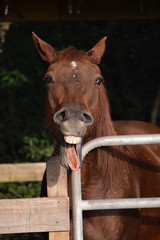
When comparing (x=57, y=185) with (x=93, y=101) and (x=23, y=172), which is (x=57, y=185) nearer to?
(x=93, y=101)

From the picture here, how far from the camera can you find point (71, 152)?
3432 millimetres

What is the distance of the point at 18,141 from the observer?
10328 mm

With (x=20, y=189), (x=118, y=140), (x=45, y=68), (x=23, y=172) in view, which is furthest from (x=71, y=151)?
(x=45, y=68)

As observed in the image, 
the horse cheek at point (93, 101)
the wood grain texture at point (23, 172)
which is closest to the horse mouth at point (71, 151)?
the horse cheek at point (93, 101)

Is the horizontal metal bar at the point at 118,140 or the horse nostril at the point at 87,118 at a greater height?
the horse nostril at the point at 87,118

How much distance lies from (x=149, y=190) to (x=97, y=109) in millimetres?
944

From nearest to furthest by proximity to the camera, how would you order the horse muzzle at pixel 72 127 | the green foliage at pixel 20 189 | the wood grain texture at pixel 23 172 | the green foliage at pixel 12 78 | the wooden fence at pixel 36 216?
the wooden fence at pixel 36 216, the horse muzzle at pixel 72 127, the wood grain texture at pixel 23 172, the green foliage at pixel 20 189, the green foliage at pixel 12 78

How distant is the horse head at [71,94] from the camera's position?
134 inches

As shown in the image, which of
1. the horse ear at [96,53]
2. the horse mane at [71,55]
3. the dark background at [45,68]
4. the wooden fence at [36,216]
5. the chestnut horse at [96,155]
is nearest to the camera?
the wooden fence at [36,216]

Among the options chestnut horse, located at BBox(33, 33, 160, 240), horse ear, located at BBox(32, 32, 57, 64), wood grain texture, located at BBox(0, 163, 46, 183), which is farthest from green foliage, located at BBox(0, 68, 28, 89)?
chestnut horse, located at BBox(33, 33, 160, 240)

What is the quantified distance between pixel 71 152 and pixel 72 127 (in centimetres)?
17

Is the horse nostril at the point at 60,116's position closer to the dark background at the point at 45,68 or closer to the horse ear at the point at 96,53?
the horse ear at the point at 96,53

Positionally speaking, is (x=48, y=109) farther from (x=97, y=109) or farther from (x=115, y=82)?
(x=115, y=82)

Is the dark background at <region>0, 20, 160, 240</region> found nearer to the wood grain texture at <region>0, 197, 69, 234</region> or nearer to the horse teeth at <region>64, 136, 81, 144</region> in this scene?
the horse teeth at <region>64, 136, 81, 144</region>
